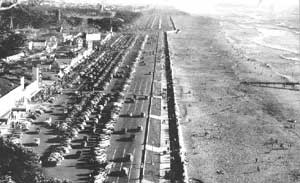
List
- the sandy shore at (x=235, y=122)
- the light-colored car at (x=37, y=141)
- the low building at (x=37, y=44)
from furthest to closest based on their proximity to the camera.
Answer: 1. the low building at (x=37, y=44)
2. the light-colored car at (x=37, y=141)
3. the sandy shore at (x=235, y=122)

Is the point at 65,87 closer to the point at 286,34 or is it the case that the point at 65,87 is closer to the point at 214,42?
the point at 214,42

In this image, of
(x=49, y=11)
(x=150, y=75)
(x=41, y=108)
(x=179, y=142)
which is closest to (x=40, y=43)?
(x=150, y=75)

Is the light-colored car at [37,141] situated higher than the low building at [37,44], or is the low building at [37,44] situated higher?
the low building at [37,44]

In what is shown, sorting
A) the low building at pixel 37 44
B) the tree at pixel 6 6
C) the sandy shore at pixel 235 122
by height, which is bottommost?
the sandy shore at pixel 235 122

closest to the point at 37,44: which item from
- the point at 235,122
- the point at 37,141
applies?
the point at 235,122

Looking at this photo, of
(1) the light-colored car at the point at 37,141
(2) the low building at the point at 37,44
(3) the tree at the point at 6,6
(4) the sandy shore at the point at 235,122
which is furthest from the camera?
(3) the tree at the point at 6,6

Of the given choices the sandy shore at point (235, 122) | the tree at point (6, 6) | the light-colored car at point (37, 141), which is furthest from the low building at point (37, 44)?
the light-colored car at point (37, 141)

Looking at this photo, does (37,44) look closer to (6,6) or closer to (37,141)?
(37,141)

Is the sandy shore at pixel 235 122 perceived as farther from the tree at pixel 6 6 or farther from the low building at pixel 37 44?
the tree at pixel 6 6
